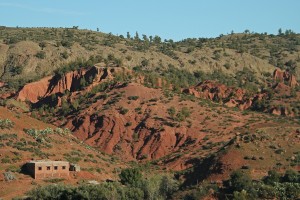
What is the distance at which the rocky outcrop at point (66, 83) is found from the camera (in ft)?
385

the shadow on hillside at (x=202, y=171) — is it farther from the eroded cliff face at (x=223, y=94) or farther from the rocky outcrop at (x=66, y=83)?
the rocky outcrop at (x=66, y=83)

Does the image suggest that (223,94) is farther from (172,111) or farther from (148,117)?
(148,117)

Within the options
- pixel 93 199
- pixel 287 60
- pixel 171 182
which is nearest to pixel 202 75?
pixel 287 60

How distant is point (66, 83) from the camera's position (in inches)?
4729

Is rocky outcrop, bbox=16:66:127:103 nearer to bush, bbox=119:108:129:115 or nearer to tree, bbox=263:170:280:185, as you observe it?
bush, bbox=119:108:129:115

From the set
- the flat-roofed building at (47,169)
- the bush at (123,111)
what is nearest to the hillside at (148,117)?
the bush at (123,111)

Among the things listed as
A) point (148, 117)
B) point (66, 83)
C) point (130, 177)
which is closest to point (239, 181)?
point (130, 177)

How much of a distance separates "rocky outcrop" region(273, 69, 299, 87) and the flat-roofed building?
258ft

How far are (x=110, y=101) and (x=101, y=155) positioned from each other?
68.8ft

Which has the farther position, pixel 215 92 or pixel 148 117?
pixel 215 92

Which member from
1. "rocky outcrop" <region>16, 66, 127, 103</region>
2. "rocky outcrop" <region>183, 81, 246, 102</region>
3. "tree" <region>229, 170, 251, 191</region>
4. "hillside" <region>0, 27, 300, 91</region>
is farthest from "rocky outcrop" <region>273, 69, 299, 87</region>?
"tree" <region>229, 170, 251, 191</region>

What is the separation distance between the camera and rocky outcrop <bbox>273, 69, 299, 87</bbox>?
142 metres

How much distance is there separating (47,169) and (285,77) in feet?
294

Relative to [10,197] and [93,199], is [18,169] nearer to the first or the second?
[10,197]
